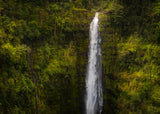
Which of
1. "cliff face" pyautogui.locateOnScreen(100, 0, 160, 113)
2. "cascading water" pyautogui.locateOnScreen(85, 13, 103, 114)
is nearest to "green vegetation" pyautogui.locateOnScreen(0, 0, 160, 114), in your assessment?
"cliff face" pyautogui.locateOnScreen(100, 0, 160, 113)

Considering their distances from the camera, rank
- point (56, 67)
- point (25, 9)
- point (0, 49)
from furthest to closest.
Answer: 1. point (56, 67)
2. point (25, 9)
3. point (0, 49)

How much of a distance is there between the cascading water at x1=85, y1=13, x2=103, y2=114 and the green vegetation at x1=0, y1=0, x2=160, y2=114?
0.33 meters

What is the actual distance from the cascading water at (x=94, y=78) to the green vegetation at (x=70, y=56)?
0.33m

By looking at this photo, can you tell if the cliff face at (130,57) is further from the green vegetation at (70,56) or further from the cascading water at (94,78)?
the cascading water at (94,78)

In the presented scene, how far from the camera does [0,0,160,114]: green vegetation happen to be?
20.6 feet

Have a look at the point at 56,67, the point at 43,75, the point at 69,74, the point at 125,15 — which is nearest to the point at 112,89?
the point at 69,74

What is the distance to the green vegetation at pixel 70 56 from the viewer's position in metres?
6.27

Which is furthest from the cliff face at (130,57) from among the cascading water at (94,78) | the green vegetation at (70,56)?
the cascading water at (94,78)

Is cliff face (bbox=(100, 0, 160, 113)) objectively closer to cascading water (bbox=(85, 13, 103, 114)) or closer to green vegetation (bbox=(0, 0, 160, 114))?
green vegetation (bbox=(0, 0, 160, 114))

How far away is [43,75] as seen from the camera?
7.31 metres

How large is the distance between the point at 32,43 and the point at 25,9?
1995 millimetres

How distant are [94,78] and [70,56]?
83.8 inches

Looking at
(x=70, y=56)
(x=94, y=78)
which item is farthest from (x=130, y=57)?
(x=70, y=56)

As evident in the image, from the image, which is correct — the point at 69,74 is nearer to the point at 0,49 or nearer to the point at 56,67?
the point at 56,67
